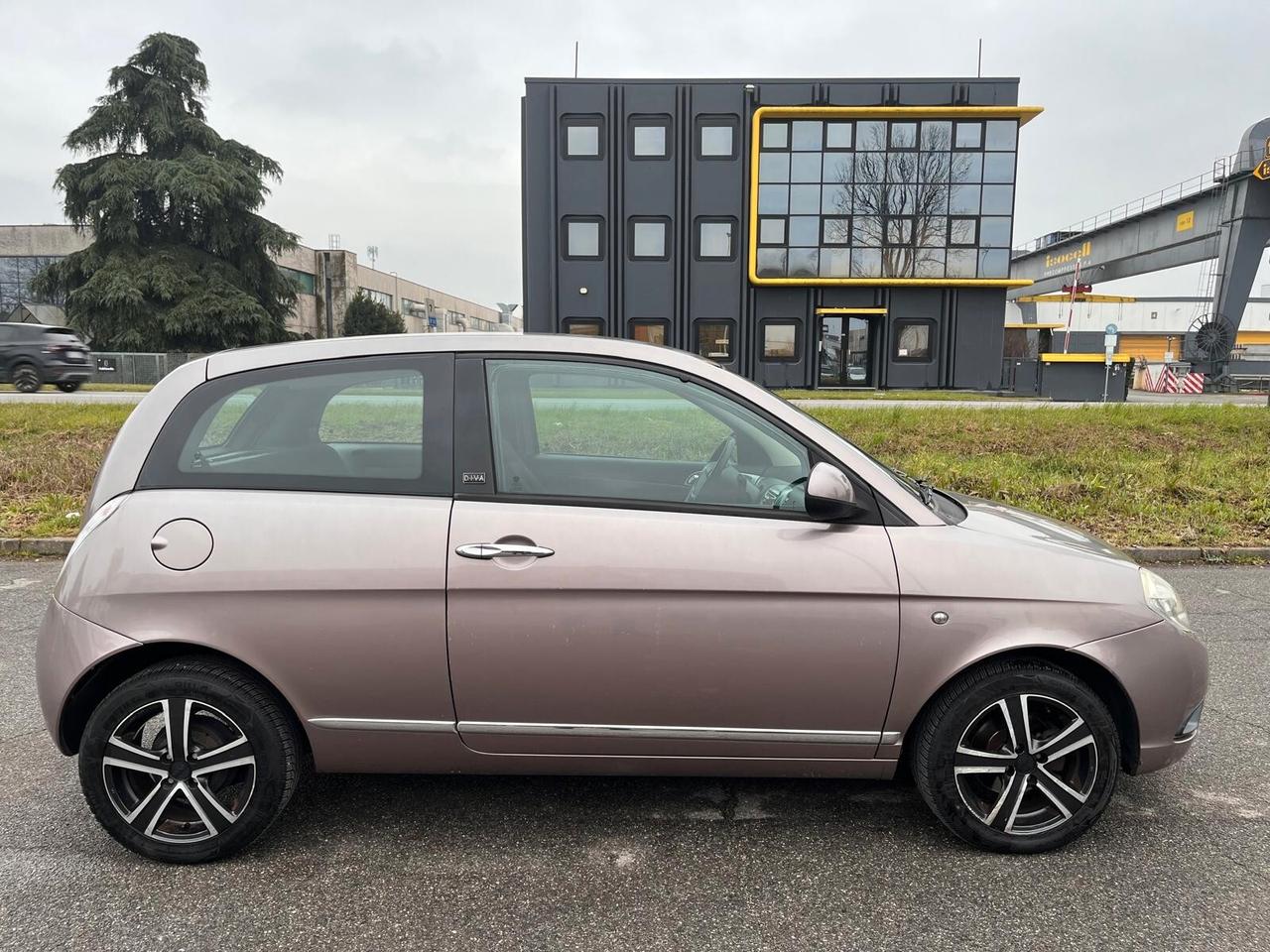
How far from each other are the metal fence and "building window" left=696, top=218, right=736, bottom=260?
19.5 m

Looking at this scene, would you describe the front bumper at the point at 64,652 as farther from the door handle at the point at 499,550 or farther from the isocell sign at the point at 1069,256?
the isocell sign at the point at 1069,256

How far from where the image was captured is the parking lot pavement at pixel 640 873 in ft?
7.56

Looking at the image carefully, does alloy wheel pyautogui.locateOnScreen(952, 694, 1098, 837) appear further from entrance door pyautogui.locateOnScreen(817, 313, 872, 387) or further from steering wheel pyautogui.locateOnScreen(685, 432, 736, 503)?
entrance door pyautogui.locateOnScreen(817, 313, 872, 387)

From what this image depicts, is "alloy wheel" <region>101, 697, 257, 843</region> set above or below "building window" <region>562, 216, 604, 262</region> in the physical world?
below

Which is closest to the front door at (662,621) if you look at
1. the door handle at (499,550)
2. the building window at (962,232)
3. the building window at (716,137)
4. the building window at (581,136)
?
the door handle at (499,550)

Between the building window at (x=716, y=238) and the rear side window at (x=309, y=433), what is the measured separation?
27.9m

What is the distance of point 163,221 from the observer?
35.3m

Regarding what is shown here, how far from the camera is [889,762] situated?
2.67 meters

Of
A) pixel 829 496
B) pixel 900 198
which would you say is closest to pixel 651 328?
pixel 900 198

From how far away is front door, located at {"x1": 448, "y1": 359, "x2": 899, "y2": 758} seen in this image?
2.50m

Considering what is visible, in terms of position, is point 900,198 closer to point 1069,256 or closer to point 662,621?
point 1069,256

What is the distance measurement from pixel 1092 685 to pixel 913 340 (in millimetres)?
28883

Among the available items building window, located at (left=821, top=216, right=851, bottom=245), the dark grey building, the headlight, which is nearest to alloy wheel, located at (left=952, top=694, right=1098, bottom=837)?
the headlight

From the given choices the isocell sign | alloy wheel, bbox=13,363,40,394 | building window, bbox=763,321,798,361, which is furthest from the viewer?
the isocell sign
